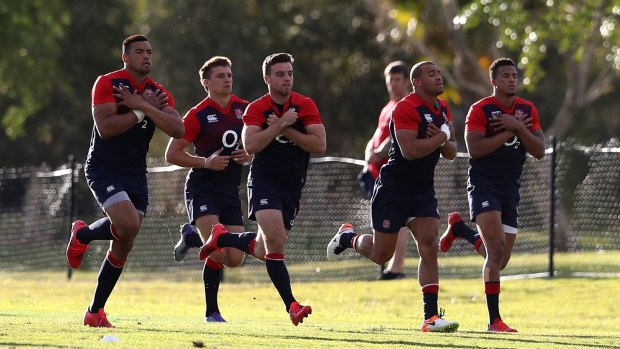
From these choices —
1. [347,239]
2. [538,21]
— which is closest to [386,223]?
[347,239]

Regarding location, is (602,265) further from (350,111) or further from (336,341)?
(350,111)

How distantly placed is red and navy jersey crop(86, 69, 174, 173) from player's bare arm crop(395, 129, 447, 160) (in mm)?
2178

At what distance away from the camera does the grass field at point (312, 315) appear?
1030 centimetres

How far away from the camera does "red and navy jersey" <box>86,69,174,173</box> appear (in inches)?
456

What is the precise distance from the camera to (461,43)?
36.5 metres

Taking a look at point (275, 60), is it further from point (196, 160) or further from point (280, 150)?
point (196, 160)

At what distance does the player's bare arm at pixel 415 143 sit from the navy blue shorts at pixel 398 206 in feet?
1.52

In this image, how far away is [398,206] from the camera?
12.3 meters

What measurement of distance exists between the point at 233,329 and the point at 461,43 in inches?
1024

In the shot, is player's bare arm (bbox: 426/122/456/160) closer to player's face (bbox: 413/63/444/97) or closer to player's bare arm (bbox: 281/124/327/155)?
player's face (bbox: 413/63/444/97)

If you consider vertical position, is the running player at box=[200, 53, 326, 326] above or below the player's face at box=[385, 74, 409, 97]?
below

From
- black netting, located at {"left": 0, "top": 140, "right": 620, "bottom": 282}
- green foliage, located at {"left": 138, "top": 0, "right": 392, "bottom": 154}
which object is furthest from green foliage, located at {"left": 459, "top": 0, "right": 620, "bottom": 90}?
green foliage, located at {"left": 138, "top": 0, "right": 392, "bottom": 154}

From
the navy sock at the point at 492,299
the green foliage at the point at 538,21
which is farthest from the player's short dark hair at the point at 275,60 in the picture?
the green foliage at the point at 538,21

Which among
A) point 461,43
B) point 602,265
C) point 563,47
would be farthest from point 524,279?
point 461,43
